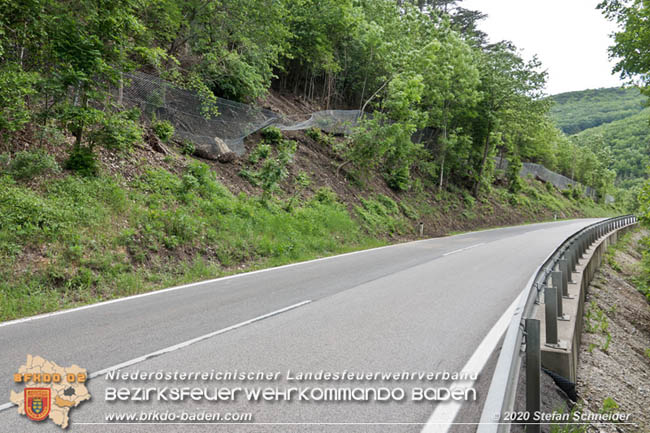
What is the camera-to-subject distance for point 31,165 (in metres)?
8.96

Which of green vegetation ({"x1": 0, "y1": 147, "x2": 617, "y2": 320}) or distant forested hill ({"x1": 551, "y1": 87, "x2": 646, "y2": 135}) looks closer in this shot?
green vegetation ({"x1": 0, "y1": 147, "x2": 617, "y2": 320})

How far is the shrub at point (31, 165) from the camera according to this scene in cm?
880

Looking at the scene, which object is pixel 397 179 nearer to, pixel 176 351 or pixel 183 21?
pixel 183 21

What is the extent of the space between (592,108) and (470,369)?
21437 centimetres

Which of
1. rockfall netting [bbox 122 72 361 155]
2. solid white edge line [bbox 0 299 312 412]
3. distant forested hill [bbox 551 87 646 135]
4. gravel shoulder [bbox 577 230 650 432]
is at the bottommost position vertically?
gravel shoulder [bbox 577 230 650 432]

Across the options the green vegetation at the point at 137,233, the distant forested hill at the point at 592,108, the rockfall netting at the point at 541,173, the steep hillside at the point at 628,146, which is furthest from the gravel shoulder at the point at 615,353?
the distant forested hill at the point at 592,108

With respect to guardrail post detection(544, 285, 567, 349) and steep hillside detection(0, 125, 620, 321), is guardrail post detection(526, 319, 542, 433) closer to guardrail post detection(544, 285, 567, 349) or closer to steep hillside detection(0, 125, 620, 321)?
guardrail post detection(544, 285, 567, 349)

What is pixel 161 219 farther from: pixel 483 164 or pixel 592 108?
pixel 592 108

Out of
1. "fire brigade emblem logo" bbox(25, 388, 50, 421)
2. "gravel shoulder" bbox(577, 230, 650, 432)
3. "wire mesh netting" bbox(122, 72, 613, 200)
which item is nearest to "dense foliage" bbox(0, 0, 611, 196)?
"wire mesh netting" bbox(122, 72, 613, 200)

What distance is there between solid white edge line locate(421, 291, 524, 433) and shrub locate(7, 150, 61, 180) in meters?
9.84

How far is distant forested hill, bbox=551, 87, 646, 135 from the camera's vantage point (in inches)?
6038

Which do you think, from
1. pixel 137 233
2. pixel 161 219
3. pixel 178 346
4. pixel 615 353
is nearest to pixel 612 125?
pixel 615 353

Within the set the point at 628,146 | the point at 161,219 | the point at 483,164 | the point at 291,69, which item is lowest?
the point at 161,219

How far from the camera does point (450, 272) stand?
1078 centimetres
